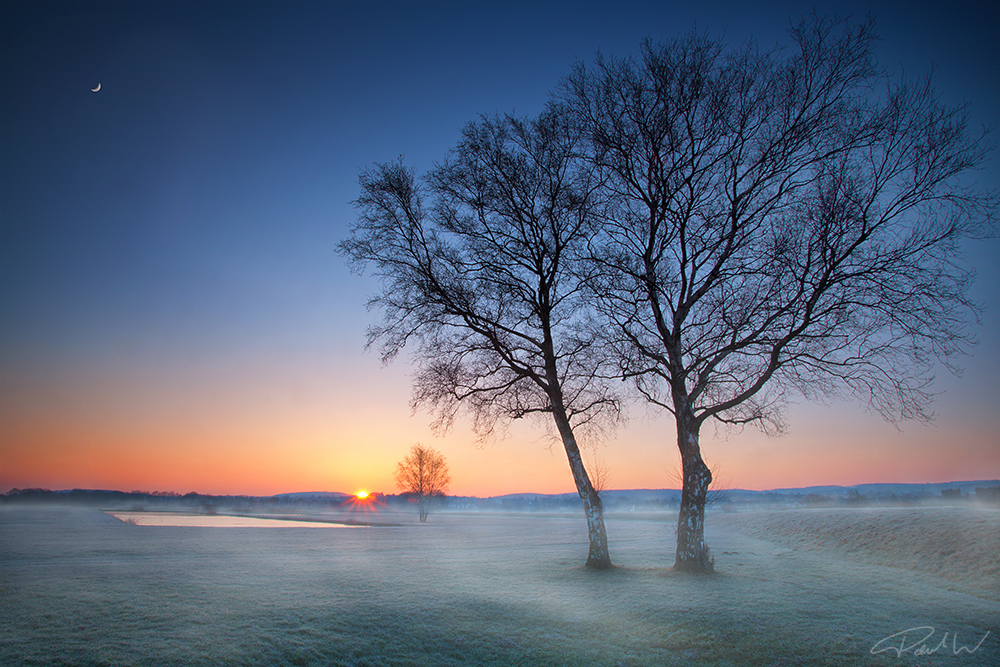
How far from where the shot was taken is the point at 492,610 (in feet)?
33.8

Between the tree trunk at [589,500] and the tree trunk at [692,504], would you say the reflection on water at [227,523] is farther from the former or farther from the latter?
the tree trunk at [692,504]

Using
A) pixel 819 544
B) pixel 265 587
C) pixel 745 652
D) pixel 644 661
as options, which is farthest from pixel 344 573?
pixel 819 544

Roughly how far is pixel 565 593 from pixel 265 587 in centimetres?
757

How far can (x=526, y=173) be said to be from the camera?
1708 centimetres

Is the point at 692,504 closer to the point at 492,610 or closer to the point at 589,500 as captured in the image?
the point at 589,500

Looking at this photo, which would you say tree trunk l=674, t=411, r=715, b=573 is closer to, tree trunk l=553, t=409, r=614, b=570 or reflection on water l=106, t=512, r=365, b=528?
tree trunk l=553, t=409, r=614, b=570
